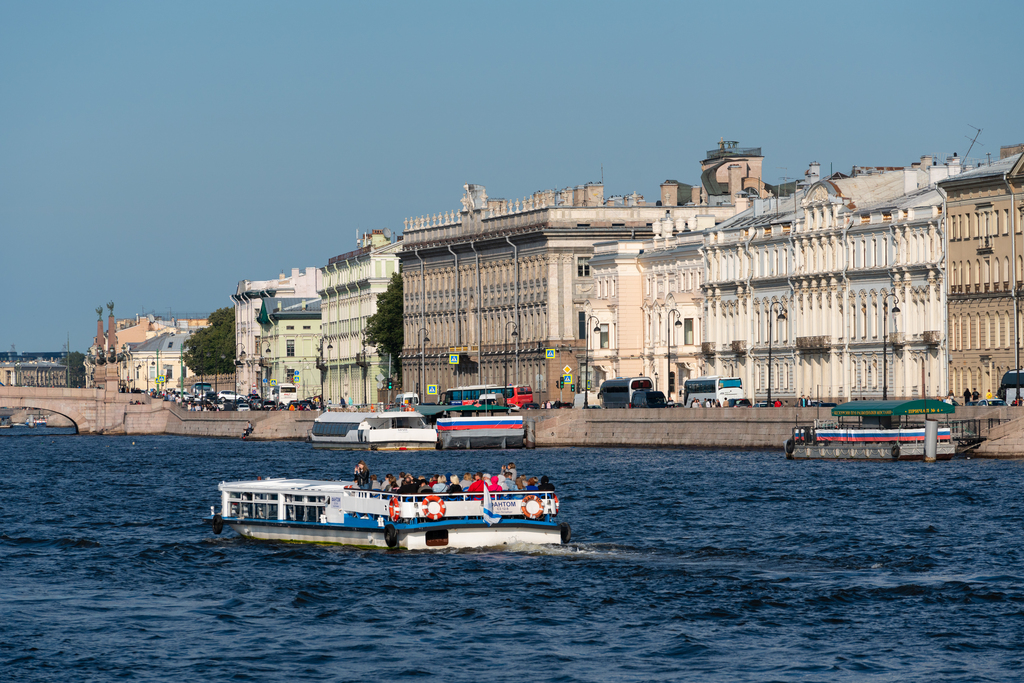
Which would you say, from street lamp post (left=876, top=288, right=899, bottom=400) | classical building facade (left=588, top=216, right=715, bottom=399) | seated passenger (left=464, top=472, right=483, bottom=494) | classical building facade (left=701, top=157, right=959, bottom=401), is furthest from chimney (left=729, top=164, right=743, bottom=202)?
seated passenger (left=464, top=472, right=483, bottom=494)

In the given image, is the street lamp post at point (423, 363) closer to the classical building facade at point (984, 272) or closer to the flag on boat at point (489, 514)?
the classical building facade at point (984, 272)

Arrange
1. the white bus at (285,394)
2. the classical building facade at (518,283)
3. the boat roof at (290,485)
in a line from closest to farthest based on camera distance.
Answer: the boat roof at (290,485)
the classical building facade at (518,283)
the white bus at (285,394)

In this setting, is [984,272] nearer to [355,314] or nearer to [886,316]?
[886,316]

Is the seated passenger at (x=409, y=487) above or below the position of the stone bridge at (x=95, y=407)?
below

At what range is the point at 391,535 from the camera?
43594 millimetres

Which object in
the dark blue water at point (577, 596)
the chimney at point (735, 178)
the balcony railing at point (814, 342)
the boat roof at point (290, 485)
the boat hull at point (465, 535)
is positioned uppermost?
the chimney at point (735, 178)

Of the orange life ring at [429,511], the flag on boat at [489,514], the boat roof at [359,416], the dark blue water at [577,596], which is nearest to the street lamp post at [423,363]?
the boat roof at [359,416]

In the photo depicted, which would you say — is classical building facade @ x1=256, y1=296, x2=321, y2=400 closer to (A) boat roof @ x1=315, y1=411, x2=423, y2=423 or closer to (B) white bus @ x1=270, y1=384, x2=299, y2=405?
(B) white bus @ x1=270, y1=384, x2=299, y2=405

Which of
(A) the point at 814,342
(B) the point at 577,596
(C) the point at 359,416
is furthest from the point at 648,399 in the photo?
(B) the point at 577,596

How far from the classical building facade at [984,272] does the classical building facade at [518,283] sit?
29551mm

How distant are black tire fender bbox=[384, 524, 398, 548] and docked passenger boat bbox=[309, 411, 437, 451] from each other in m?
55.1

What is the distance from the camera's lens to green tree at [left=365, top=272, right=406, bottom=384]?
15912 centimetres

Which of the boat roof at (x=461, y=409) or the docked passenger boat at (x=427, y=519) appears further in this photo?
the boat roof at (x=461, y=409)

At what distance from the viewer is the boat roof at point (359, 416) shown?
333 feet
